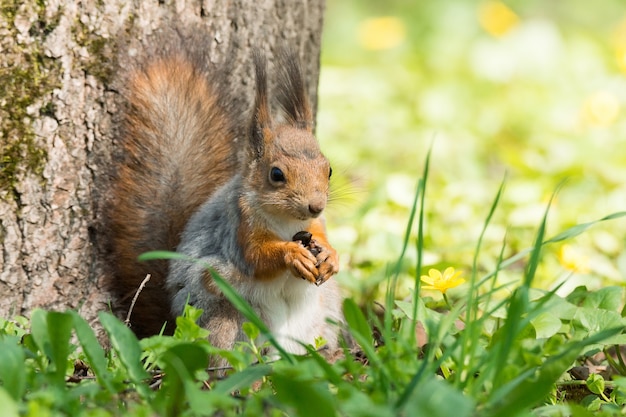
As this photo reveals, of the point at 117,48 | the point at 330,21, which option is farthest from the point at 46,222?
the point at 330,21

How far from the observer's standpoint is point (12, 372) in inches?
47.1

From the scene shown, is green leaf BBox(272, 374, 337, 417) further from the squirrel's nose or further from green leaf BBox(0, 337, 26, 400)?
the squirrel's nose

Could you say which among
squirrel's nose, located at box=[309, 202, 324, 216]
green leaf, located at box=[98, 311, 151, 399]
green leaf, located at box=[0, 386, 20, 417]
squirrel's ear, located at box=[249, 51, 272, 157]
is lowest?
green leaf, located at box=[98, 311, 151, 399]

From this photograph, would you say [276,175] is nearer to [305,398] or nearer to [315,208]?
[315,208]

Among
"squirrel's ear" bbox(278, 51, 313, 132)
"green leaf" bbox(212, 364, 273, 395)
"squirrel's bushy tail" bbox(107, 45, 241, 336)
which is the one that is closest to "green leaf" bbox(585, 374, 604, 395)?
"green leaf" bbox(212, 364, 273, 395)

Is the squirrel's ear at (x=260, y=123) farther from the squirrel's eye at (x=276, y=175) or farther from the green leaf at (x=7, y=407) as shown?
the green leaf at (x=7, y=407)

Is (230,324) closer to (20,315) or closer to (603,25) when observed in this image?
(20,315)

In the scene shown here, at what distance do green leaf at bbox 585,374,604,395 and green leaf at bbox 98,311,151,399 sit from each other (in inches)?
28.2

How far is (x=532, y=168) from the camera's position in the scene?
3012mm

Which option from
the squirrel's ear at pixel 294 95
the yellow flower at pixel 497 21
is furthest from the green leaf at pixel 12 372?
the yellow flower at pixel 497 21

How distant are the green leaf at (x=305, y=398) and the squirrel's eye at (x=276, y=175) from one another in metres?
0.57

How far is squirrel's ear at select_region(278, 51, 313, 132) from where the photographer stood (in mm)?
1713

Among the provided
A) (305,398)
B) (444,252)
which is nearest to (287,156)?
(305,398)

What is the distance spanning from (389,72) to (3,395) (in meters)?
3.31
